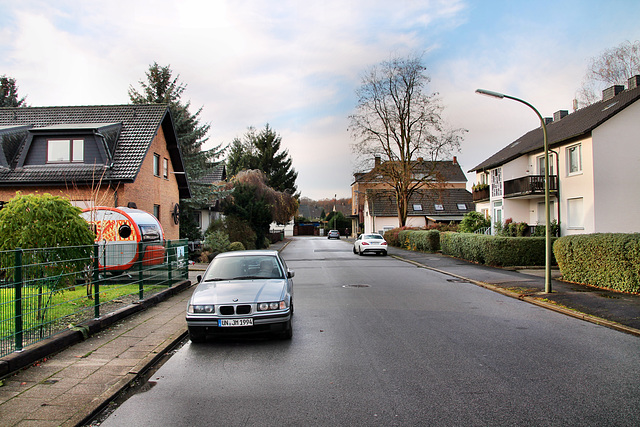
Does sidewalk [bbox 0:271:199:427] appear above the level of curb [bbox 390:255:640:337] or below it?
above

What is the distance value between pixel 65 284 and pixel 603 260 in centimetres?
1297

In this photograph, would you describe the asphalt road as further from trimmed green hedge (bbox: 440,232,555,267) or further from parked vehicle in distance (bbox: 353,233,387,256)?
parked vehicle in distance (bbox: 353,233,387,256)

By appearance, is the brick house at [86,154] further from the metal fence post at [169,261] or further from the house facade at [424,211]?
the house facade at [424,211]

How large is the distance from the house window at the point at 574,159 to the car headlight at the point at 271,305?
22.7 meters

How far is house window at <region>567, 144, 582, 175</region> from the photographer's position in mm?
24469

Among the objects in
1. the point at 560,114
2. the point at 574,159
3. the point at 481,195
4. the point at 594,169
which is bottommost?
the point at 481,195

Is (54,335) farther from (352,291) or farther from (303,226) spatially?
(303,226)

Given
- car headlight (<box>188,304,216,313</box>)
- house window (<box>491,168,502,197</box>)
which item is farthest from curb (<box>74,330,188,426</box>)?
house window (<box>491,168,502,197</box>)

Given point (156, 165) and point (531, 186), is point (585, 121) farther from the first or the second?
point (156, 165)

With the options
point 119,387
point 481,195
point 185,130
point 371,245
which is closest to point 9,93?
point 185,130

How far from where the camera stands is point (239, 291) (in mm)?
7312

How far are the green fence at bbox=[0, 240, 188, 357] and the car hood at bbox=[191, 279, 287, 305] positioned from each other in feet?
6.42

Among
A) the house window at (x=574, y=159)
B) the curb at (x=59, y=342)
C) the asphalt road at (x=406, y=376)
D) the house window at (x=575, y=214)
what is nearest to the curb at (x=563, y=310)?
the asphalt road at (x=406, y=376)

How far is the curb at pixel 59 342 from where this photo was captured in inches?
212
